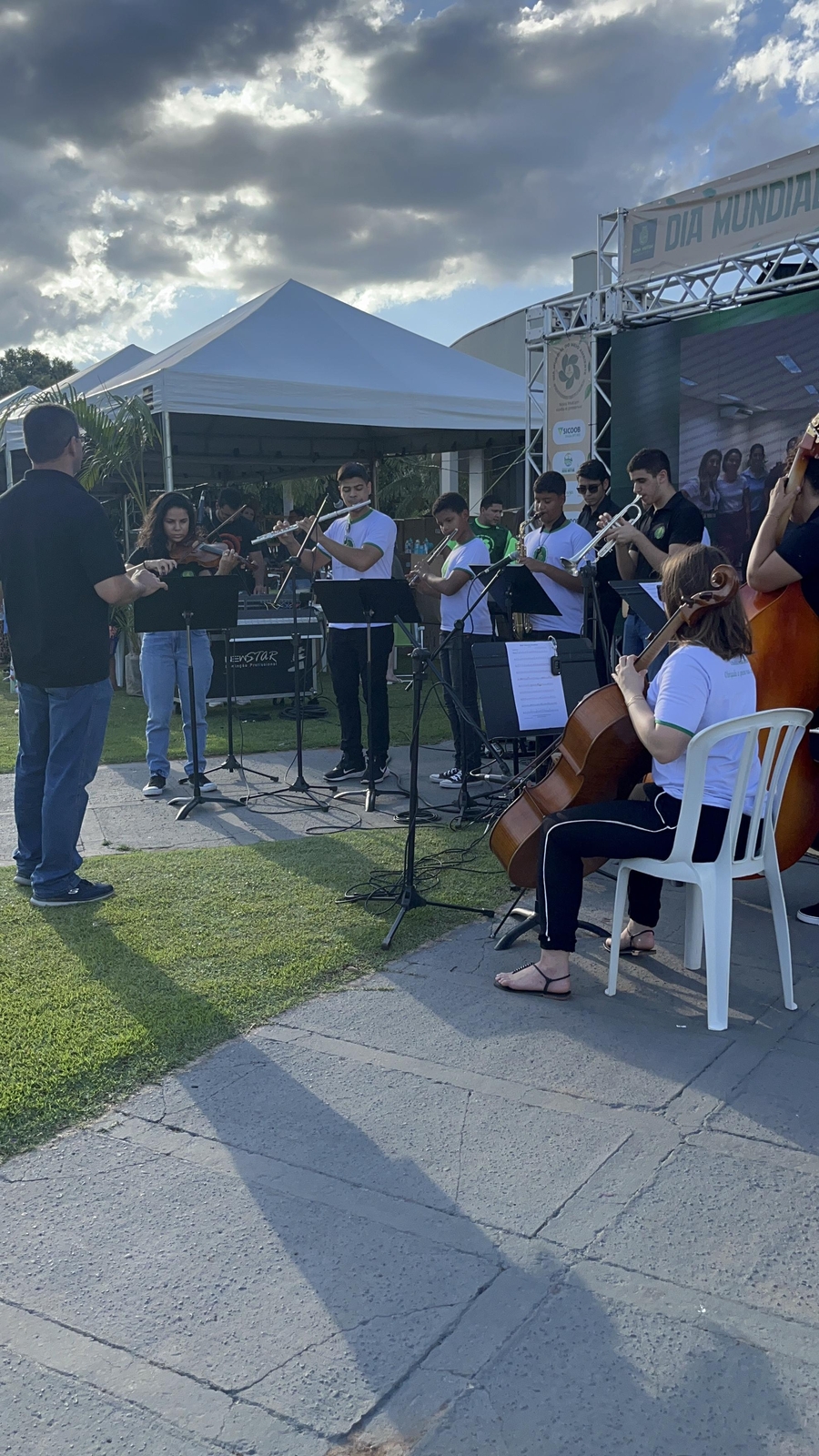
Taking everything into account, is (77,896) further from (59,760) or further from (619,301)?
(619,301)

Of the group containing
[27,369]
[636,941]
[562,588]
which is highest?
[27,369]

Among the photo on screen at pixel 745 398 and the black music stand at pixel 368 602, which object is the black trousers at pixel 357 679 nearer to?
the black music stand at pixel 368 602

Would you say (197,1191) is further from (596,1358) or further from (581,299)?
(581,299)

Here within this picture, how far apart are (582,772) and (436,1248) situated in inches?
71.2

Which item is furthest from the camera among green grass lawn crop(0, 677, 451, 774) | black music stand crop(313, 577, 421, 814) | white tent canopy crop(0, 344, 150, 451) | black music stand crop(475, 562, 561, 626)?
white tent canopy crop(0, 344, 150, 451)

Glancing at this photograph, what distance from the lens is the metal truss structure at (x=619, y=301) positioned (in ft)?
28.7

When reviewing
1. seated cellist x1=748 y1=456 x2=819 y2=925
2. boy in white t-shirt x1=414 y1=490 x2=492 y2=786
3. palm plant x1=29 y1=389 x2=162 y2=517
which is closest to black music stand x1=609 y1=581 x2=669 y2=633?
seated cellist x1=748 y1=456 x2=819 y2=925

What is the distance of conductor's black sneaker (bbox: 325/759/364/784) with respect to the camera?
7336 mm

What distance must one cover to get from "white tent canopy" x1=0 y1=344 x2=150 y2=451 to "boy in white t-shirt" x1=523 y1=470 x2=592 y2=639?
8.48 m

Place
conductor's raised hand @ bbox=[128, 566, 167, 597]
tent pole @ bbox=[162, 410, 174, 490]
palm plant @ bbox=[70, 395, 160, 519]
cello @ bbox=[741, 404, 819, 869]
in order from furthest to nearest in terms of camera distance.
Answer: palm plant @ bbox=[70, 395, 160, 519] → tent pole @ bbox=[162, 410, 174, 490] → conductor's raised hand @ bbox=[128, 566, 167, 597] → cello @ bbox=[741, 404, 819, 869]

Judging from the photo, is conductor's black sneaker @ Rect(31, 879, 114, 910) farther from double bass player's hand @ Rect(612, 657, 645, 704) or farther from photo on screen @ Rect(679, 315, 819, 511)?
photo on screen @ Rect(679, 315, 819, 511)

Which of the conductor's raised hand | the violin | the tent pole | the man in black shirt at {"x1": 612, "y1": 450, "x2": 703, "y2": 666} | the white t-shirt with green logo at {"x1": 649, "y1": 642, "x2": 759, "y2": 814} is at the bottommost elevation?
the white t-shirt with green logo at {"x1": 649, "y1": 642, "x2": 759, "y2": 814}

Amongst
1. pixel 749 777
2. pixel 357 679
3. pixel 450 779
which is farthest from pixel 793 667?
pixel 357 679

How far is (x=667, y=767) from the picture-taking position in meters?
3.46
